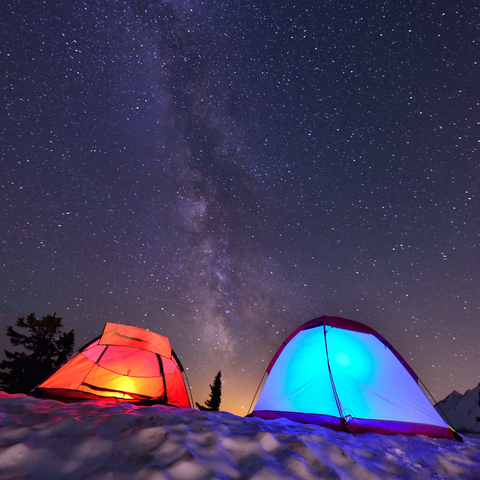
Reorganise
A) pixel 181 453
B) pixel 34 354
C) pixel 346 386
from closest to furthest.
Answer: pixel 181 453 → pixel 346 386 → pixel 34 354

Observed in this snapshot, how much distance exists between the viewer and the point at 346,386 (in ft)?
13.3

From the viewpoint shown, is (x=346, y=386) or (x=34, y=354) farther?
(x=34, y=354)

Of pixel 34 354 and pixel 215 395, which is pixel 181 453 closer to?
pixel 34 354

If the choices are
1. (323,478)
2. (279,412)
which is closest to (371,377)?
(279,412)

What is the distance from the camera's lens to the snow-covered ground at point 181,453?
1.51 m

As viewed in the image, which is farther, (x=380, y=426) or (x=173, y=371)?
(x=173, y=371)

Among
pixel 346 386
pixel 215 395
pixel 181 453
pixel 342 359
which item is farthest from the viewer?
pixel 215 395

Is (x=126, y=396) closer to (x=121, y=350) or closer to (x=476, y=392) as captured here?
(x=121, y=350)

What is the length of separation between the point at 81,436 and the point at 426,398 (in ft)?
16.5

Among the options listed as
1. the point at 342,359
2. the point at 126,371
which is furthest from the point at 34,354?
the point at 342,359

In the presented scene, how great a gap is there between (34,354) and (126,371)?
19565mm

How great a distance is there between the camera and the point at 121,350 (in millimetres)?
5812

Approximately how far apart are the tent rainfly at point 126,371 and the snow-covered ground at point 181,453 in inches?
93.9

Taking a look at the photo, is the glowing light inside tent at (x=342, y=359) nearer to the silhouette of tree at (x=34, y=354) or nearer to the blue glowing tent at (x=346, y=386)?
the blue glowing tent at (x=346, y=386)
